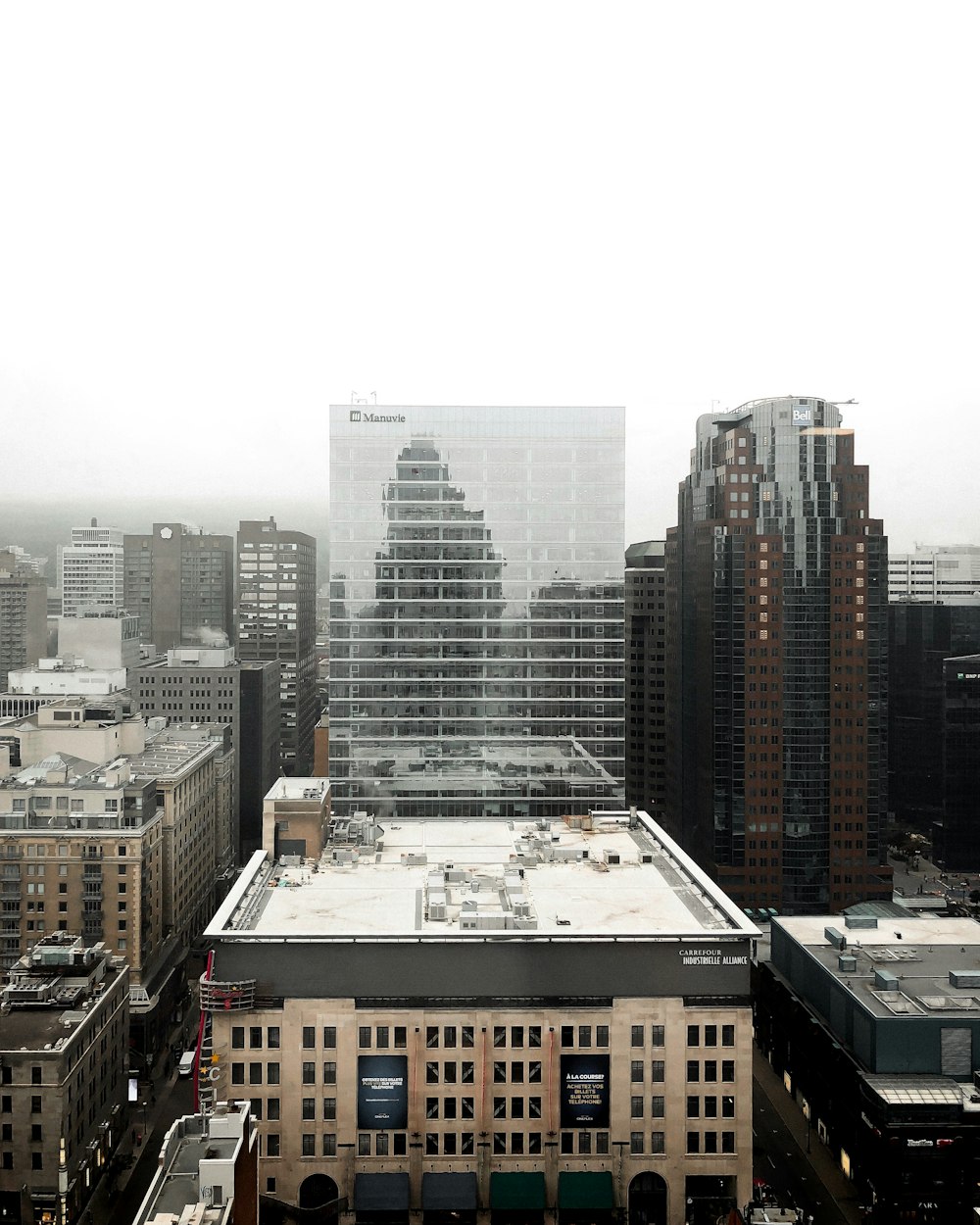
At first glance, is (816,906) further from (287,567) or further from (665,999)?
Result: (287,567)

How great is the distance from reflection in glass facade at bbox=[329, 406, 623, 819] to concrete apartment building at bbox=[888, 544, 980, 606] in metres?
58.1

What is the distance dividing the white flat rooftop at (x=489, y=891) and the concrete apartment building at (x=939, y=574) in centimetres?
7229

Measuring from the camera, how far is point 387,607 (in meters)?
76.3

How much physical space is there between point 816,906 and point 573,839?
113 ft

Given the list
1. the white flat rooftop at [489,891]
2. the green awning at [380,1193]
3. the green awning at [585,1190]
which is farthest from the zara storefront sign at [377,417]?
the green awning at [585,1190]

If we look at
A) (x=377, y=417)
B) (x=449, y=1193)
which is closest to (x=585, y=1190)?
(x=449, y=1193)

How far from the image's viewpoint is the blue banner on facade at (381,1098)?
4509cm

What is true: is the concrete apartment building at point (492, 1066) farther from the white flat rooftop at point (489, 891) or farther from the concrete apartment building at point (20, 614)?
the concrete apartment building at point (20, 614)

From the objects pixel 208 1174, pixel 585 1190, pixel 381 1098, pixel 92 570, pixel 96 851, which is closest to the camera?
pixel 208 1174

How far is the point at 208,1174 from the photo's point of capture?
3180 centimetres

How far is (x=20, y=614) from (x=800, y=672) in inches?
3381

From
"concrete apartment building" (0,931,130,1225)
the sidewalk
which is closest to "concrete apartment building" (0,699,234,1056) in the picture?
"concrete apartment building" (0,931,130,1225)

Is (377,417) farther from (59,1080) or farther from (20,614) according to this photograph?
(20,614)

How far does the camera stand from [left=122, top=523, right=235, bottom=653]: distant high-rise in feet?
487
